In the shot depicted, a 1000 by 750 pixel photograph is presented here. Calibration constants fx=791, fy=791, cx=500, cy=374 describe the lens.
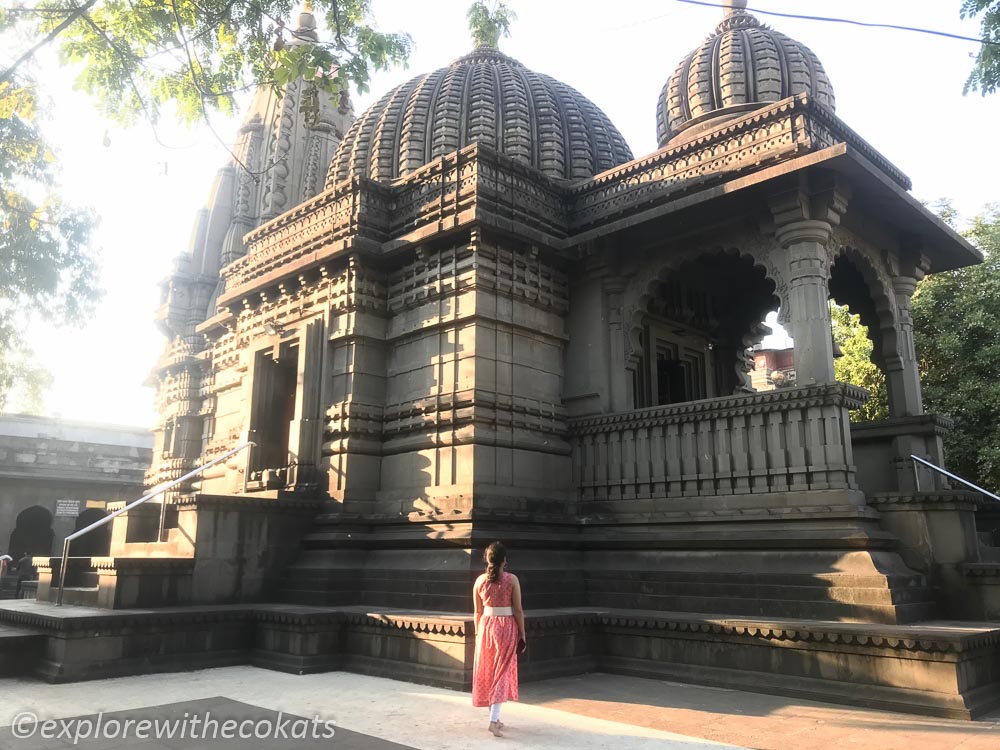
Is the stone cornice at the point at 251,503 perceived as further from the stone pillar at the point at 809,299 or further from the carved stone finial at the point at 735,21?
the carved stone finial at the point at 735,21

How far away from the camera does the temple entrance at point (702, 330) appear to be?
42.9 feet

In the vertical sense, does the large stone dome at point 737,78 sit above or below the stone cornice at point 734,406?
above

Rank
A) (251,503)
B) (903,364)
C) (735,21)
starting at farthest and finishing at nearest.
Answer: (735,21), (903,364), (251,503)

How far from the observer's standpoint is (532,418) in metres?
11.0

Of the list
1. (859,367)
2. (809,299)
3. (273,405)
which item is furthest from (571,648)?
(859,367)

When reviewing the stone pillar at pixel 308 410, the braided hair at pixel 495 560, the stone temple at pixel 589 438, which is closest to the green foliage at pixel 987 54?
the stone temple at pixel 589 438

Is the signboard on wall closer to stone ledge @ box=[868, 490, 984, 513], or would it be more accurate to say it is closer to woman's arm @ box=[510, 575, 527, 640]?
woman's arm @ box=[510, 575, 527, 640]

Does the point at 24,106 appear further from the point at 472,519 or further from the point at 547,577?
the point at 547,577

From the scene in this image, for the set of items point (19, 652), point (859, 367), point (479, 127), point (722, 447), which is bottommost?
point (19, 652)

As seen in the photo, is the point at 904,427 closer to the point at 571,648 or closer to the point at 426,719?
the point at 571,648

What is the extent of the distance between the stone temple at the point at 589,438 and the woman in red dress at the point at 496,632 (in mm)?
1282

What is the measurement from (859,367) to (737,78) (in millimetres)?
12682

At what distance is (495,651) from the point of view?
249 inches

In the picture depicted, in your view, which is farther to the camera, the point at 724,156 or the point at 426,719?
the point at 724,156
